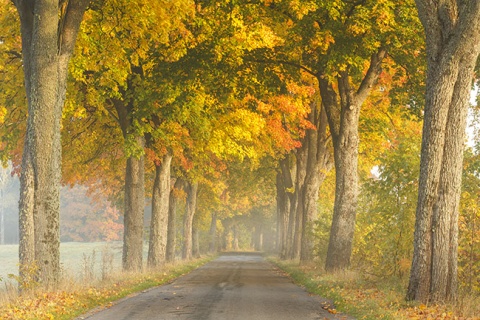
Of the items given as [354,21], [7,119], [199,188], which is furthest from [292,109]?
[199,188]

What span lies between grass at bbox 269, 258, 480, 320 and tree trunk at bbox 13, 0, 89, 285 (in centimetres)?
712

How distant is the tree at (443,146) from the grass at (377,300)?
67 centimetres

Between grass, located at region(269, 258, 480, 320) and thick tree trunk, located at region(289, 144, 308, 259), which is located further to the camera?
thick tree trunk, located at region(289, 144, 308, 259)

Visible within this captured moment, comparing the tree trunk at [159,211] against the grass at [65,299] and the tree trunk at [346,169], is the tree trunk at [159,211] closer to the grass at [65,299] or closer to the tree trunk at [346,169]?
the tree trunk at [346,169]

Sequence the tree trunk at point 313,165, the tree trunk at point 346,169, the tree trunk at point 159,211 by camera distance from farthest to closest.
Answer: the tree trunk at point 313,165 → the tree trunk at point 159,211 → the tree trunk at point 346,169

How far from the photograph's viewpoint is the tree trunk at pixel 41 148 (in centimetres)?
Result: 1517

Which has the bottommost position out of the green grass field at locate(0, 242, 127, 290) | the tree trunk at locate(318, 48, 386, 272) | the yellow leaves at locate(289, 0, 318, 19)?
the green grass field at locate(0, 242, 127, 290)

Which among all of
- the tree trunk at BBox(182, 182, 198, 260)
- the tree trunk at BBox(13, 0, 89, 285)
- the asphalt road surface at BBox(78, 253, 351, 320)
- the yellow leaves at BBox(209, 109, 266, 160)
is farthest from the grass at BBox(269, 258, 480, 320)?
the tree trunk at BBox(182, 182, 198, 260)

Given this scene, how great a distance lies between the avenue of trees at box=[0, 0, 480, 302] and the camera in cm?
1390

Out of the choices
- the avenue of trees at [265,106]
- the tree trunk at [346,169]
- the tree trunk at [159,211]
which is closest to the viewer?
the avenue of trees at [265,106]

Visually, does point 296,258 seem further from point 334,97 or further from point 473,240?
point 473,240

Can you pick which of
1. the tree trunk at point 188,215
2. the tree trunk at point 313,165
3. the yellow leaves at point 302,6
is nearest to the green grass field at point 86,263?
the tree trunk at point 188,215

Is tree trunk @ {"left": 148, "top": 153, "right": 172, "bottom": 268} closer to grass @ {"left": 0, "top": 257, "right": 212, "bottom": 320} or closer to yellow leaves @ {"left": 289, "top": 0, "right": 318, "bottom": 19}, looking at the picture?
grass @ {"left": 0, "top": 257, "right": 212, "bottom": 320}

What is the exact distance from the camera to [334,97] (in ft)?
81.5
